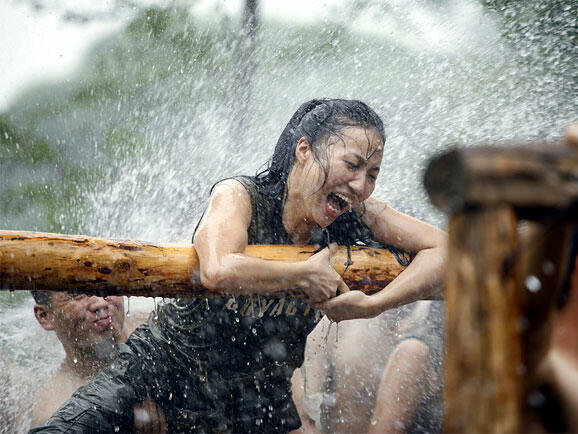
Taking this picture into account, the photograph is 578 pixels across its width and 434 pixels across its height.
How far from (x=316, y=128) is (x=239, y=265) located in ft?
2.48

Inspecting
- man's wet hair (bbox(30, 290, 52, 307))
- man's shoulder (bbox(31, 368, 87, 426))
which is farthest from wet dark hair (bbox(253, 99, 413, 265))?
man's shoulder (bbox(31, 368, 87, 426))

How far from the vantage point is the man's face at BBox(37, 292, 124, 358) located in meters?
3.48

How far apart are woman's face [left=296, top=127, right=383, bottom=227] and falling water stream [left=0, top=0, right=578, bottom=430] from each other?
1.68m

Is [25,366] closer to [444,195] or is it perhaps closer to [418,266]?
[418,266]

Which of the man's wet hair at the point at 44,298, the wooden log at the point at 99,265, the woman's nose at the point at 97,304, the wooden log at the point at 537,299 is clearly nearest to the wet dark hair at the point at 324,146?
the wooden log at the point at 99,265

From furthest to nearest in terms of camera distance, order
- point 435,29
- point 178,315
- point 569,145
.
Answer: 1. point 435,29
2. point 178,315
3. point 569,145

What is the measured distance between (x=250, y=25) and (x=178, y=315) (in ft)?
19.2

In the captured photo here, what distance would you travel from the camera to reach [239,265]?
2129 millimetres

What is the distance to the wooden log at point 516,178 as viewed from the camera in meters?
0.79

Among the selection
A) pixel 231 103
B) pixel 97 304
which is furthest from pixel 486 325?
pixel 231 103

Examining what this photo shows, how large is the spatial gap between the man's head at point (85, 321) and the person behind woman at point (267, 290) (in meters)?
0.70

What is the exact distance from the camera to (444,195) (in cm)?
84

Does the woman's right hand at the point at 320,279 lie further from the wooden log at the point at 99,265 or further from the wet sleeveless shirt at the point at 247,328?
the wet sleeveless shirt at the point at 247,328

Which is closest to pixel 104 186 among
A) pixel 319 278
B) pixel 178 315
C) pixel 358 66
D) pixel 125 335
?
pixel 358 66
